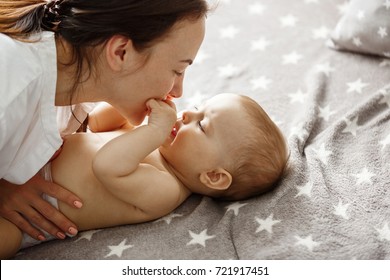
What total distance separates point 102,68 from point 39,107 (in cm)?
17

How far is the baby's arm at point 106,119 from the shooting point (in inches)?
63.5

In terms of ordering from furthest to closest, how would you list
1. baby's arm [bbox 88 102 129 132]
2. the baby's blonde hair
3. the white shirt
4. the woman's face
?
baby's arm [bbox 88 102 129 132]
the baby's blonde hair
the woman's face
the white shirt

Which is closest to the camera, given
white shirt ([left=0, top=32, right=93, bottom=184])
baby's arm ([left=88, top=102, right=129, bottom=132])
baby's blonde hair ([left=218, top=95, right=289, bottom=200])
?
white shirt ([left=0, top=32, right=93, bottom=184])

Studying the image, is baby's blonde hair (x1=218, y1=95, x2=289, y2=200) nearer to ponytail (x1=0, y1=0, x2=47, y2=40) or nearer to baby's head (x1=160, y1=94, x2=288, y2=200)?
baby's head (x1=160, y1=94, x2=288, y2=200)

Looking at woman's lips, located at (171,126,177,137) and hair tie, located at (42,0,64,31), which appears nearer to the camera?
hair tie, located at (42,0,64,31)

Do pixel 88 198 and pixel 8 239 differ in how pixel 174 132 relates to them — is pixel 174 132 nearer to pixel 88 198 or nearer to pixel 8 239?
pixel 88 198

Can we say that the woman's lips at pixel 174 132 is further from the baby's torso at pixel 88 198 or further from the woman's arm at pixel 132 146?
the baby's torso at pixel 88 198

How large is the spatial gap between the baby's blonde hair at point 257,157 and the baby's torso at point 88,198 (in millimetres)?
270

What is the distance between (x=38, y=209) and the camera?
1405 millimetres

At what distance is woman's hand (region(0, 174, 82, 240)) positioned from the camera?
1396 millimetres

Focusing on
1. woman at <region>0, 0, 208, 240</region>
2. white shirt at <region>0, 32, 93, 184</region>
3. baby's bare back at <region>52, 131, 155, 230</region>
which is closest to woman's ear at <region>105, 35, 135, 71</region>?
woman at <region>0, 0, 208, 240</region>

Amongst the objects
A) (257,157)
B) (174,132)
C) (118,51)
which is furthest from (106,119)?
(257,157)

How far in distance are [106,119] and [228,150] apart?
15.0 inches
